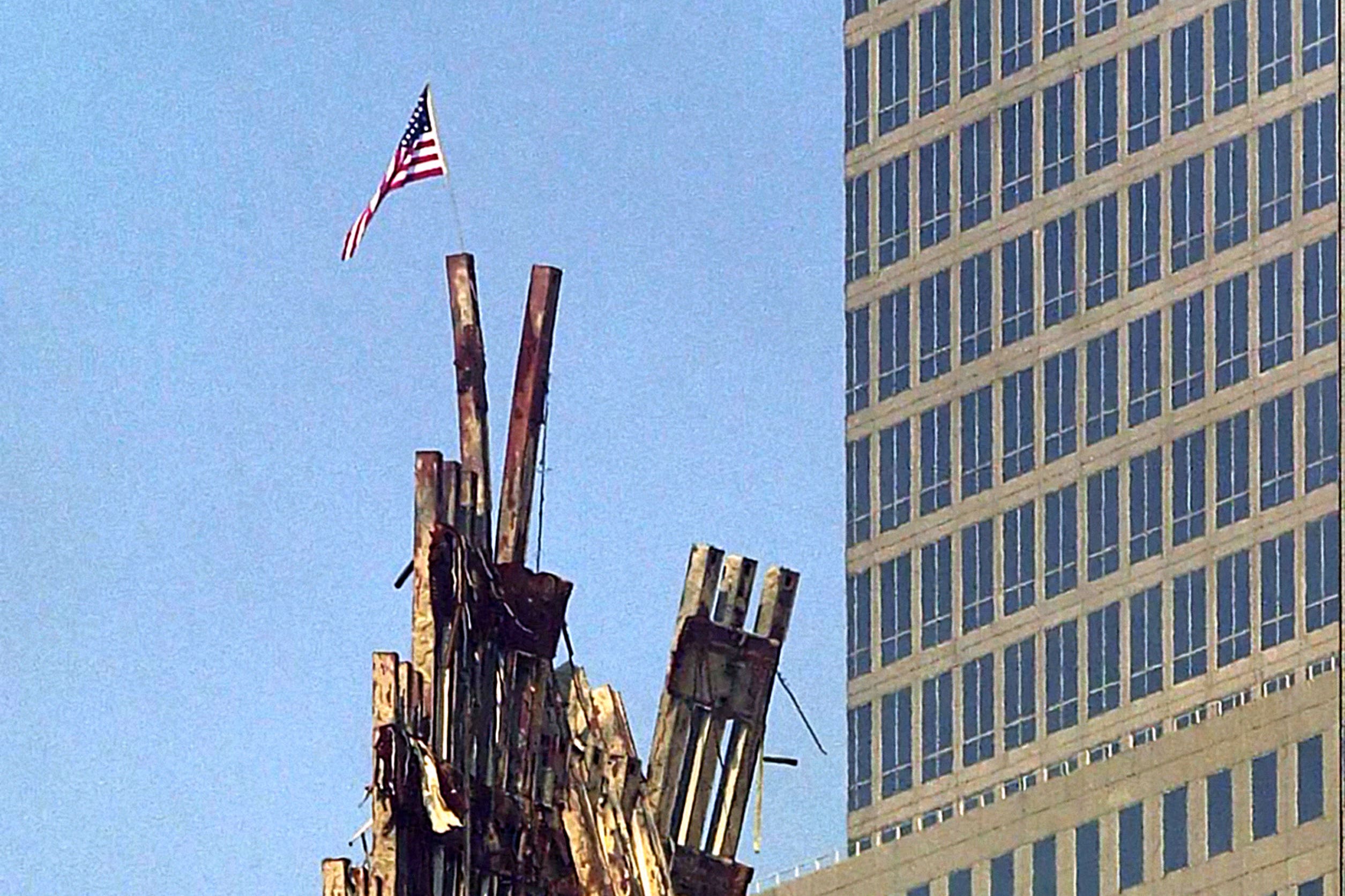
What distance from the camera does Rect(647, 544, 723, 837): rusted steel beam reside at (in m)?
59.2

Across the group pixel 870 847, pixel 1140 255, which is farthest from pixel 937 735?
pixel 1140 255

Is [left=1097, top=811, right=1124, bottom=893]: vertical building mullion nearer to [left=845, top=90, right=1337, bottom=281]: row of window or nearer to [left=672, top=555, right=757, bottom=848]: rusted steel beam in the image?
[left=845, top=90, right=1337, bottom=281]: row of window

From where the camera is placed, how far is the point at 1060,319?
464ft

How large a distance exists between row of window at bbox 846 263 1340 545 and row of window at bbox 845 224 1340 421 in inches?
1.7

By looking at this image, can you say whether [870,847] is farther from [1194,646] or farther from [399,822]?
[399,822]

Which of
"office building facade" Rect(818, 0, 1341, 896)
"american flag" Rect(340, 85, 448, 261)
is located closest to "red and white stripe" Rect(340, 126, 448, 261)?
"american flag" Rect(340, 85, 448, 261)

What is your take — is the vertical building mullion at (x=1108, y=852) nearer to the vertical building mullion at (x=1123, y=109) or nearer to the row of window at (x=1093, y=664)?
the row of window at (x=1093, y=664)

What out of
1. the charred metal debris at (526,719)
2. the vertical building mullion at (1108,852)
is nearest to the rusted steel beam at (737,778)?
the charred metal debris at (526,719)

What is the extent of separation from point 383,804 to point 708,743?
4938mm

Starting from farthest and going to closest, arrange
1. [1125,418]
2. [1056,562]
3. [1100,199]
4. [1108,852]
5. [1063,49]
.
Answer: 1. [1063,49]
2. [1100,199]
3. [1056,562]
4. [1125,418]
5. [1108,852]

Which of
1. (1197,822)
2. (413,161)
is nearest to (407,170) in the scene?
(413,161)

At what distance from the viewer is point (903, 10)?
148875 mm

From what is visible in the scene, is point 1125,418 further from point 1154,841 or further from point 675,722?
point 675,722

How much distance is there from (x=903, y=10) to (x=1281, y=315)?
60.9 ft
